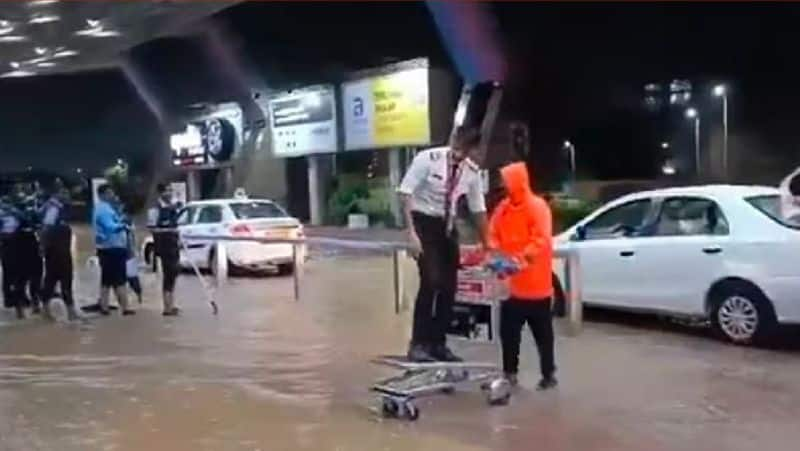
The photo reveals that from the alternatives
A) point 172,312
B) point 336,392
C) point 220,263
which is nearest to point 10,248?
point 172,312

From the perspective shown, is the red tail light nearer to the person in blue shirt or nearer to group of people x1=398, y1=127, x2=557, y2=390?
the person in blue shirt

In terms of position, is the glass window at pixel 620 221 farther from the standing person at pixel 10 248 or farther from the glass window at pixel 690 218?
the standing person at pixel 10 248

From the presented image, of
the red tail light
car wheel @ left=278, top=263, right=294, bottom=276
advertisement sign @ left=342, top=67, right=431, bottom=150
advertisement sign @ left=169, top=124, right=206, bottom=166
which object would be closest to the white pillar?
advertisement sign @ left=342, top=67, right=431, bottom=150

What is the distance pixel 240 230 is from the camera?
2075 cm

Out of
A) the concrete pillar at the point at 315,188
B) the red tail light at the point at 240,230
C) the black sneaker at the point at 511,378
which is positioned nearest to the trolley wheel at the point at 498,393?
the black sneaker at the point at 511,378

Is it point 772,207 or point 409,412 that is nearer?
point 409,412

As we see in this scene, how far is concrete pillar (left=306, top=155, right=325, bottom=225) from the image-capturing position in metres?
40.5

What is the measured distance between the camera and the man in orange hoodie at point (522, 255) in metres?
8.28

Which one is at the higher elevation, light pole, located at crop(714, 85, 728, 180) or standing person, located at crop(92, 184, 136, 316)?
light pole, located at crop(714, 85, 728, 180)

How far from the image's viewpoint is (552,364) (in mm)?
8570

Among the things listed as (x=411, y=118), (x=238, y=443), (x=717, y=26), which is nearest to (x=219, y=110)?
(x=411, y=118)

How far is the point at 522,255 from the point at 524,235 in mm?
168

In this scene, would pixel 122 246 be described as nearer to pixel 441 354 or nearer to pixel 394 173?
pixel 441 354

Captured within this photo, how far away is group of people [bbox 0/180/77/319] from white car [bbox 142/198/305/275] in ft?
18.0
